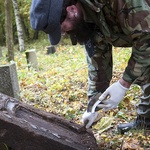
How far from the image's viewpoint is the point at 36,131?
85.2 inches

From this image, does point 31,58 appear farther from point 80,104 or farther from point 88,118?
point 88,118

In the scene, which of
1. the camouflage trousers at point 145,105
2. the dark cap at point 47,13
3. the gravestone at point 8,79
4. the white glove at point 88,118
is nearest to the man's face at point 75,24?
the dark cap at point 47,13

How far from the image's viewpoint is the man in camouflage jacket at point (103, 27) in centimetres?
223

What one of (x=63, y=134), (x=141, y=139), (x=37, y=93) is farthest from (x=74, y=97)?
(x=63, y=134)

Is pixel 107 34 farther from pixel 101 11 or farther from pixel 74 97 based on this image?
pixel 74 97

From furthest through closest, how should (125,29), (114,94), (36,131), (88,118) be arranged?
(88,118)
(114,94)
(125,29)
(36,131)

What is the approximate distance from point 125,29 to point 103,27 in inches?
7.1

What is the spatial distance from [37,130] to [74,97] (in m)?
2.31

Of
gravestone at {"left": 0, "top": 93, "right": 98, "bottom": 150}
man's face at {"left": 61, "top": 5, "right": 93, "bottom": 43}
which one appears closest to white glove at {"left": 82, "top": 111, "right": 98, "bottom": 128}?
gravestone at {"left": 0, "top": 93, "right": 98, "bottom": 150}

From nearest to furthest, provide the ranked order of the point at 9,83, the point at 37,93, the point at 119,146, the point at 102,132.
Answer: the point at 119,146 < the point at 102,132 < the point at 9,83 < the point at 37,93

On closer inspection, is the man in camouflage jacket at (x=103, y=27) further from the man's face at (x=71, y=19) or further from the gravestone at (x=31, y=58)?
the gravestone at (x=31, y=58)

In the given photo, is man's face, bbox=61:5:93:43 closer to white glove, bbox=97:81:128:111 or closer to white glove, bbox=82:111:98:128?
white glove, bbox=97:81:128:111

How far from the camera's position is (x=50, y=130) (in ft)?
7.92

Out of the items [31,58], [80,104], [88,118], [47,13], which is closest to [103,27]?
[47,13]
